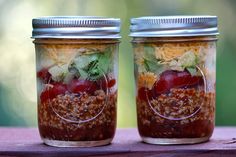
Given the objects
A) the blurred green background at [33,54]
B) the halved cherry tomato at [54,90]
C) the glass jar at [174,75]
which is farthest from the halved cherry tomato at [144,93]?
the blurred green background at [33,54]

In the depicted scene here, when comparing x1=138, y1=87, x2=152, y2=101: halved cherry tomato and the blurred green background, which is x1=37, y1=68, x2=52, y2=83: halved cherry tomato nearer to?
x1=138, y1=87, x2=152, y2=101: halved cherry tomato

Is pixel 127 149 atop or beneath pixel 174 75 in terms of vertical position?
beneath

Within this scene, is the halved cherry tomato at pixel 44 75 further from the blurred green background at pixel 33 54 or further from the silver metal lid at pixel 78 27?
the blurred green background at pixel 33 54

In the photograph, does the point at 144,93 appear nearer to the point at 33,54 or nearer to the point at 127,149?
the point at 127,149

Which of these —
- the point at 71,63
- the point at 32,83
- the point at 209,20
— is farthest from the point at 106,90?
the point at 32,83

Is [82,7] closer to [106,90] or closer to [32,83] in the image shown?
[32,83]

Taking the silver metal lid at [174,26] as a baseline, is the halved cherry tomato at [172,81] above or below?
below

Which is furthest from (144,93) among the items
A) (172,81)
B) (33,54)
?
(33,54)
